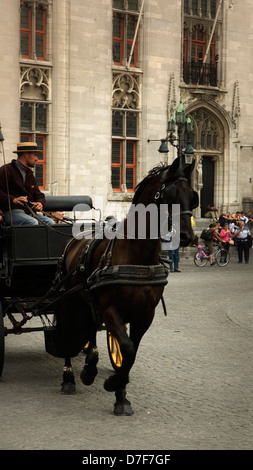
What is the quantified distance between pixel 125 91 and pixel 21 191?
2298cm

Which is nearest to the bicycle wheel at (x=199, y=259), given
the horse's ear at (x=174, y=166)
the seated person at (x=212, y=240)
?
the seated person at (x=212, y=240)

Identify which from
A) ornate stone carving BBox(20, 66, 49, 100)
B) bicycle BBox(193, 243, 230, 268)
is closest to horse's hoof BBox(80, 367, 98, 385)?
bicycle BBox(193, 243, 230, 268)

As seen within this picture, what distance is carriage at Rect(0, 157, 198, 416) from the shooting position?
6.41m

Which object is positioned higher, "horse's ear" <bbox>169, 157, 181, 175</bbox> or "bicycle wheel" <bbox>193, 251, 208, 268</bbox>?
"horse's ear" <bbox>169, 157, 181, 175</bbox>

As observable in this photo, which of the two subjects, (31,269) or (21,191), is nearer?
Result: (31,269)

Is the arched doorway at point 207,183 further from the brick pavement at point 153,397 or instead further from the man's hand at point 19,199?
the man's hand at point 19,199

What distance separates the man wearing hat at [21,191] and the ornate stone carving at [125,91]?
22.4m

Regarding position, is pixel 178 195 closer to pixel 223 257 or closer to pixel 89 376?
pixel 89 376

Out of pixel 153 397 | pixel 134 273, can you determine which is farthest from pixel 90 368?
pixel 134 273

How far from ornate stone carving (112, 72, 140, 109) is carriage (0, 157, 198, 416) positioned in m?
22.9

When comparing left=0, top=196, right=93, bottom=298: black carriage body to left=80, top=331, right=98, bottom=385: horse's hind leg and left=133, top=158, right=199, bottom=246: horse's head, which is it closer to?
left=80, top=331, right=98, bottom=385: horse's hind leg

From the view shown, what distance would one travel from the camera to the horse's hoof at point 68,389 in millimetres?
7289

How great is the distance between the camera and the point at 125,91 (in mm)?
30844
